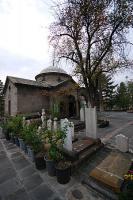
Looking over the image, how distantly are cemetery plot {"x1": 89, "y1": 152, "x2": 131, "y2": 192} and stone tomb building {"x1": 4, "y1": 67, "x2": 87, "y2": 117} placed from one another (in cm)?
1117

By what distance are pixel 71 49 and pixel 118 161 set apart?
8.57 meters

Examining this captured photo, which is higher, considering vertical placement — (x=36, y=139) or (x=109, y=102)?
(x=109, y=102)

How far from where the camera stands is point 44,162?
582cm

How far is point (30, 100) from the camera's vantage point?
18734 millimetres

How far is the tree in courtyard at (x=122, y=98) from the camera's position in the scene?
1751 inches

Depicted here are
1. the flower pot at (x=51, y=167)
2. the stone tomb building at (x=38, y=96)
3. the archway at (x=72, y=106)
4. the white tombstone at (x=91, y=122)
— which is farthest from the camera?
the archway at (x=72, y=106)

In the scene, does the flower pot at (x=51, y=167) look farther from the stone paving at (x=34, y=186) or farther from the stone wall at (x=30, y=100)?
the stone wall at (x=30, y=100)

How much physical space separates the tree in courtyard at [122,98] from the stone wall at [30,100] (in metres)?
31.8

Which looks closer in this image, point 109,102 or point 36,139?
point 36,139

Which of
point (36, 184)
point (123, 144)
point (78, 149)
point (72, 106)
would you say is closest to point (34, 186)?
point (36, 184)

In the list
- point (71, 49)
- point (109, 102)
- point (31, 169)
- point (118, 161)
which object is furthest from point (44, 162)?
point (109, 102)

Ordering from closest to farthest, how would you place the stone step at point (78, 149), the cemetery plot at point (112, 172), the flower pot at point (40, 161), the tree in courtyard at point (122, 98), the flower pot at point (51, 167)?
the cemetery plot at point (112, 172) < the flower pot at point (51, 167) < the flower pot at point (40, 161) < the stone step at point (78, 149) < the tree in courtyard at point (122, 98)

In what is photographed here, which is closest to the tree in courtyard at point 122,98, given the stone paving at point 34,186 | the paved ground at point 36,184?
the paved ground at point 36,184

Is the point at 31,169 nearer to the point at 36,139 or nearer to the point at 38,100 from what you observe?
the point at 36,139
